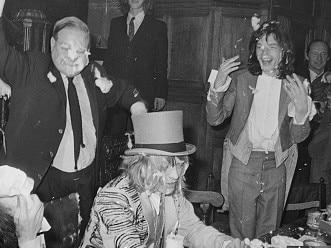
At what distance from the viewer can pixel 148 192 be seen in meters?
1.74

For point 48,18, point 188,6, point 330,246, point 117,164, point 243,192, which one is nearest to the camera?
point 330,246

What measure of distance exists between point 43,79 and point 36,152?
0.83 feet

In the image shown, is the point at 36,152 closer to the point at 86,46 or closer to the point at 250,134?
the point at 86,46

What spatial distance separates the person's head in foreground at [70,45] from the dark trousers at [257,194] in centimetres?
94

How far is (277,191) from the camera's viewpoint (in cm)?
247

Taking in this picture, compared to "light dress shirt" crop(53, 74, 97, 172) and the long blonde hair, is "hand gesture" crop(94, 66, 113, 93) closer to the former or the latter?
"light dress shirt" crop(53, 74, 97, 172)

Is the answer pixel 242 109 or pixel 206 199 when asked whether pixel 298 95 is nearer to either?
pixel 242 109

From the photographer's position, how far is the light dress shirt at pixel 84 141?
6.48 ft

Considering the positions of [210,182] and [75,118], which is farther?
[210,182]

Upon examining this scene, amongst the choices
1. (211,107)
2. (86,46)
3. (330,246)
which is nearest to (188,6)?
(211,107)

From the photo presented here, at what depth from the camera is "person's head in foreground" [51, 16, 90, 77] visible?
6.09 feet

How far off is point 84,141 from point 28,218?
98 cm

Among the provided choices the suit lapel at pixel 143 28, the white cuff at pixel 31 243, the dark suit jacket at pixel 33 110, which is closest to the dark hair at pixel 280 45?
the suit lapel at pixel 143 28

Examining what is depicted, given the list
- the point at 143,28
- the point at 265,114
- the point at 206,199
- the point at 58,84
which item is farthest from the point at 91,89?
the point at 265,114
